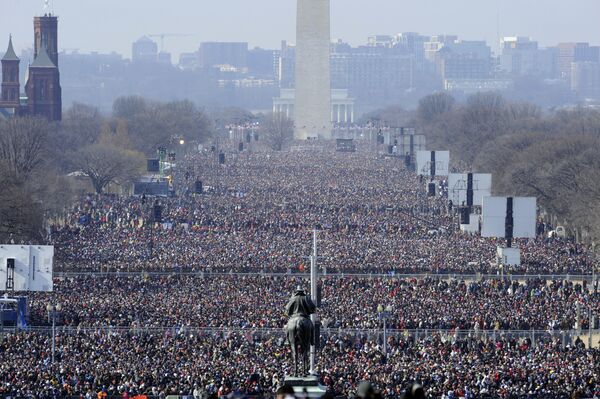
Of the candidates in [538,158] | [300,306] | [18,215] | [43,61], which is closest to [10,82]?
[43,61]

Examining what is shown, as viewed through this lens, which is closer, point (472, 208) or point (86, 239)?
point (86, 239)

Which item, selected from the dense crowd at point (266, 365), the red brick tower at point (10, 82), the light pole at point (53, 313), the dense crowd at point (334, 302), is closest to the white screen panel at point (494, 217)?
the dense crowd at point (334, 302)

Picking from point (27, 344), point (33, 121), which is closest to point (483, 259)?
point (27, 344)

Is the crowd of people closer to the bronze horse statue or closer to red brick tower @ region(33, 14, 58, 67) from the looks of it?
Result: the bronze horse statue

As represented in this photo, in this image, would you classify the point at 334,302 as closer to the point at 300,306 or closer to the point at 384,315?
the point at 384,315

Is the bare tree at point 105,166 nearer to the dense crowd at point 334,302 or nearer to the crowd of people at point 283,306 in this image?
the crowd of people at point 283,306

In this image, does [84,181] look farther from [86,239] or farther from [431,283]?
[431,283]
